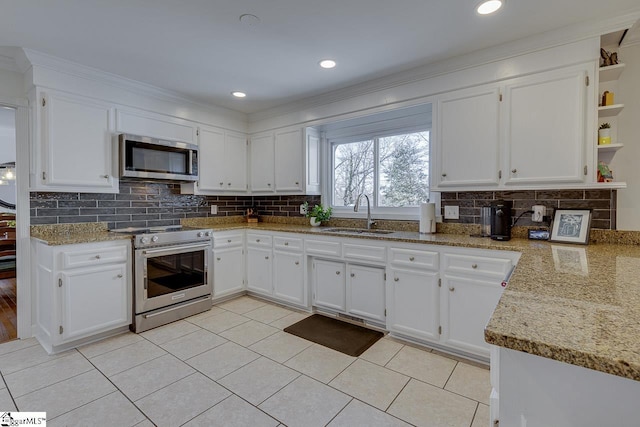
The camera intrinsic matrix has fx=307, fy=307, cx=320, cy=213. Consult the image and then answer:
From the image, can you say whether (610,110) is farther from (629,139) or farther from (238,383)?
(238,383)

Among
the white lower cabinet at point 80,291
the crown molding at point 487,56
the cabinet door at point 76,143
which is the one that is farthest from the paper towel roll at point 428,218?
the cabinet door at point 76,143

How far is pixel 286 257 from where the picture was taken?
11.3 feet

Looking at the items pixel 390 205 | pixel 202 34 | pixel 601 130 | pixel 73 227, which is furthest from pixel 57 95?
pixel 601 130

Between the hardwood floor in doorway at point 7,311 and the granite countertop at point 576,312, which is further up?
the granite countertop at point 576,312

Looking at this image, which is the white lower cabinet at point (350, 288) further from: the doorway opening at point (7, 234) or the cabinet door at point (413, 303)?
the doorway opening at point (7, 234)

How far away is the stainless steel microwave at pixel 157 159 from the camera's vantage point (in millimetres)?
3000

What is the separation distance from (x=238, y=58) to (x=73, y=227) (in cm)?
223

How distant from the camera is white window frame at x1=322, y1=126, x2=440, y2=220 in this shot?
10.7 feet

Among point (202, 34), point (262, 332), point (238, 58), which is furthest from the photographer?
point (262, 332)

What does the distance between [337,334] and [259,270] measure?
4.42 ft

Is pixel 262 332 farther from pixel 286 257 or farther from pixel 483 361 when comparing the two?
pixel 483 361

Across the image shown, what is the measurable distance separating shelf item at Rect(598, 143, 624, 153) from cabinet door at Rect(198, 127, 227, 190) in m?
3.68

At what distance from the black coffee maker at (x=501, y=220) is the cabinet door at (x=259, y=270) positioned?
232 cm

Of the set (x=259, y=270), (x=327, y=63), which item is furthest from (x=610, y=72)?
(x=259, y=270)
